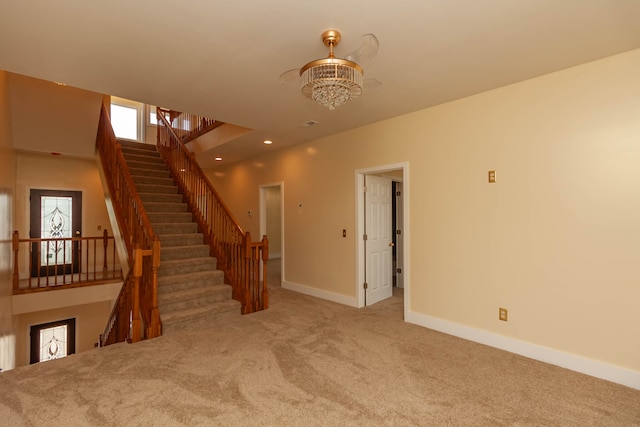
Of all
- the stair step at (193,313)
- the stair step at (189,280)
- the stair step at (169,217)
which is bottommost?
the stair step at (193,313)

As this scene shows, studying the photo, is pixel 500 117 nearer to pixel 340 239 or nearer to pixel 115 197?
pixel 340 239

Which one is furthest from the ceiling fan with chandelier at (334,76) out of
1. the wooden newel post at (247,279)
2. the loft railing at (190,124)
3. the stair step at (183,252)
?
the loft railing at (190,124)

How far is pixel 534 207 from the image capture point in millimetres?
3047

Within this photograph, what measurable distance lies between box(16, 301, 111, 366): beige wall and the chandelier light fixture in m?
8.12

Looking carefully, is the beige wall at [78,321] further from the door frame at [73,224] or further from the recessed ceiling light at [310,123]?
the recessed ceiling light at [310,123]

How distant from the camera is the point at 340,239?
4.99 metres

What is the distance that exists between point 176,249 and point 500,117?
4529 millimetres

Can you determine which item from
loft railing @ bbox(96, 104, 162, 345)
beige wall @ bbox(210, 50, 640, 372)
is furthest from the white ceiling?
loft railing @ bbox(96, 104, 162, 345)

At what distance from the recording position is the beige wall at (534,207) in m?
2.61

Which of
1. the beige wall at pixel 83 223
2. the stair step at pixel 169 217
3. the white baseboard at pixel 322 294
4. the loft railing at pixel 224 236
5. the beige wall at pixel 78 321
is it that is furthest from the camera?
the beige wall at pixel 78 321

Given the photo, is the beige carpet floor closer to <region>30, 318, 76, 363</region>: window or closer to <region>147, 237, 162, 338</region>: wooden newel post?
<region>147, 237, 162, 338</region>: wooden newel post

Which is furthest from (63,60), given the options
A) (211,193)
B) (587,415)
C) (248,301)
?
(587,415)

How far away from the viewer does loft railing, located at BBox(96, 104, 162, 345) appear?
3475mm

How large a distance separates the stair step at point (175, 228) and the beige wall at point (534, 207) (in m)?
3.05
